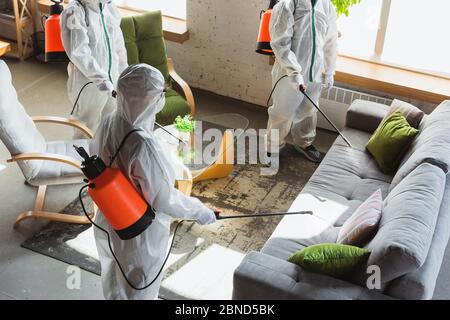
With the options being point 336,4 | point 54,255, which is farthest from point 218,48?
point 54,255

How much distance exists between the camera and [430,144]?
11.1 ft

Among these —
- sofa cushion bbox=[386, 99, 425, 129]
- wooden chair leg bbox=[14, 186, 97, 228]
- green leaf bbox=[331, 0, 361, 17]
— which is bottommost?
wooden chair leg bbox=[14, 186, 97, 228]

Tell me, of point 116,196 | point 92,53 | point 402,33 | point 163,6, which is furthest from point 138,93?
point 163,6

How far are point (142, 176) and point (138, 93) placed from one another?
0.38m

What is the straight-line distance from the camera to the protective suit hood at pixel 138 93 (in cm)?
269

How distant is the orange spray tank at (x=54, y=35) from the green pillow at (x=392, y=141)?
2.22 m

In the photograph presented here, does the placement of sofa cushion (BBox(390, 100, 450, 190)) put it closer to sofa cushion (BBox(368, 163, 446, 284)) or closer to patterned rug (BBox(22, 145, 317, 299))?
sofa cushion (BBox(368, 163, 446, 284))

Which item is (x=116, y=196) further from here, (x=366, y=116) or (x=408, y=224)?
(x=366, y=116)

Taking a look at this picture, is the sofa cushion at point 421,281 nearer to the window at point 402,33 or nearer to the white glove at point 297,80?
the white glove at point 297,80

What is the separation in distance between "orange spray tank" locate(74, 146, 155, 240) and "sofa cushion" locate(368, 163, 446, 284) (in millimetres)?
1061

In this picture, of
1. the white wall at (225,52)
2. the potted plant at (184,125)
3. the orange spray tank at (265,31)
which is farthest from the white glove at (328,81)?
the potted plant at (184,125)

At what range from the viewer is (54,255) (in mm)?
3547

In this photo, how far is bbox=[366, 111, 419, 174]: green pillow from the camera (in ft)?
12.3

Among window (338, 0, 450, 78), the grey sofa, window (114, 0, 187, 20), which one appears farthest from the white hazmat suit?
window (114, 0, 187, 20)
